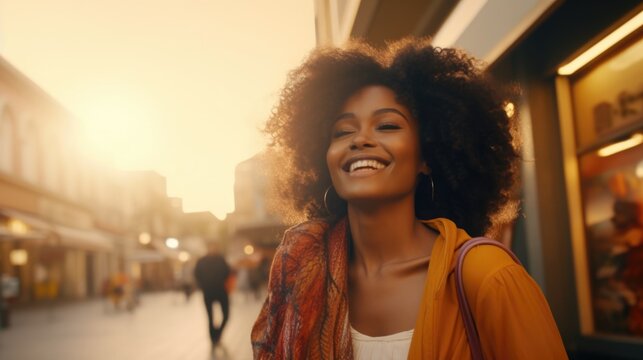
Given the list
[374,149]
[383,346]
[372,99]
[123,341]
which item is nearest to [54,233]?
[123,341]

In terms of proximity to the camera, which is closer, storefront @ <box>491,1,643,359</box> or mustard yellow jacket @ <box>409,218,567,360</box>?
mustard yellow jacket @ <box>409,218,567,360</box>

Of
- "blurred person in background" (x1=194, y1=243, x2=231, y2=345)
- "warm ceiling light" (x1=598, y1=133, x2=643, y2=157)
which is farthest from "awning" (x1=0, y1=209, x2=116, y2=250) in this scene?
"warm ceiling light" (x1=598, y1=133, x2=643, y2=157)

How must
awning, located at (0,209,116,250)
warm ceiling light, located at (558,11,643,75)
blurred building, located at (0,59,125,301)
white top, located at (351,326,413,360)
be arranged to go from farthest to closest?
blurred building, located at (0,59,125,301) → awning, located at (0,209,116,250) → warm ceiling light, located at (558,11,643,75) → white top, located at (351,326,413,360)

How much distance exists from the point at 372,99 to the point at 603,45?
303cm

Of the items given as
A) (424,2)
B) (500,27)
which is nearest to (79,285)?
(424,2)

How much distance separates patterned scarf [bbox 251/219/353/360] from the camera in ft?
6.14

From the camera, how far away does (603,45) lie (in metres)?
4.56

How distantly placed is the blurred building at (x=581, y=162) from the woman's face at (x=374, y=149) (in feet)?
7.81

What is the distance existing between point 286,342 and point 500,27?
131 inches

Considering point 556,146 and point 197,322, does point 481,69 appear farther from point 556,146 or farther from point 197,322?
point 197,322

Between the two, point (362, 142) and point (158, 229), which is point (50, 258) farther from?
point (158, 229)

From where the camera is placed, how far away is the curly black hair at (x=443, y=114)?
2252mm

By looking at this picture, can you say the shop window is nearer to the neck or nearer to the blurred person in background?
the neck

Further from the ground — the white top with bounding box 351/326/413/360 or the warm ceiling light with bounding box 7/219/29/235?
the warm ceiling light with bounding box 7/219/29/235
